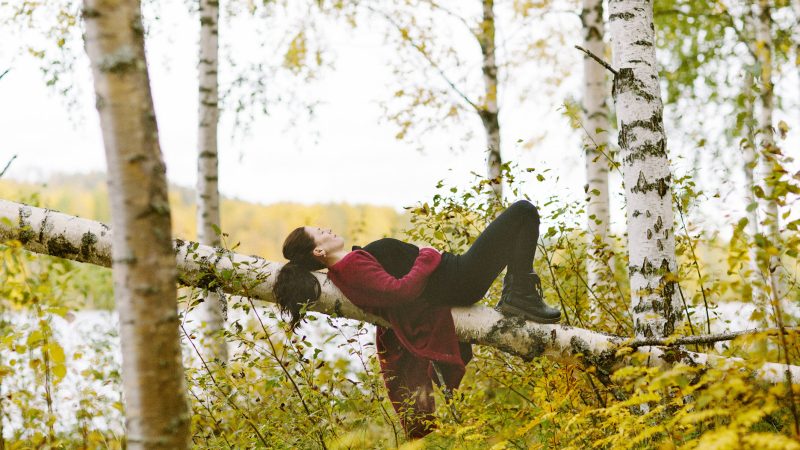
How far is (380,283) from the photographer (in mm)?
4207

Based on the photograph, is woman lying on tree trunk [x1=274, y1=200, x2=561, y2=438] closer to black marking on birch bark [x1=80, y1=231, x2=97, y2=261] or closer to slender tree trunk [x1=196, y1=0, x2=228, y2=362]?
black marking on birch bark [x1=80, y1=231, x2=97, y2=261]

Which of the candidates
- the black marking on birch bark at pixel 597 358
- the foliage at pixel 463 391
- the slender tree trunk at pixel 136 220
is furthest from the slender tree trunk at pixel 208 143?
the slender tree trunk at pixel 136 220

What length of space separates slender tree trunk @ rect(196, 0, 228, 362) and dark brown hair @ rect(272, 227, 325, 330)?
2025mm

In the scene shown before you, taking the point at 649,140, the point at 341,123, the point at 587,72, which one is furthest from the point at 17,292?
the point at 341,123

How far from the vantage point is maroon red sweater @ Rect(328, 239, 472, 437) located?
4227 mm

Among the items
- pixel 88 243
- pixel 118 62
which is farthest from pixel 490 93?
pixel 118 62

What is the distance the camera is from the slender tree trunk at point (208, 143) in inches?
242

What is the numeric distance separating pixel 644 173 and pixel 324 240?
2.00 metres

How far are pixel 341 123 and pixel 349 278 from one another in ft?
18.6

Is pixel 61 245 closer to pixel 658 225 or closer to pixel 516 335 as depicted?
pixel 516 335

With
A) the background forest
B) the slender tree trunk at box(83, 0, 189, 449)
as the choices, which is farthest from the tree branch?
the slender tree trunk at box(83, 0, 189, 449)

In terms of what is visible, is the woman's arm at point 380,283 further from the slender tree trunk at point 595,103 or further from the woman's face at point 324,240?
the slender tree trunk at point 595,103

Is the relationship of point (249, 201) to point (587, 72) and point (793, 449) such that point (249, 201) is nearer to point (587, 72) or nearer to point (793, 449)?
point (587, 72)

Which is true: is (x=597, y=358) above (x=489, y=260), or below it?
below
